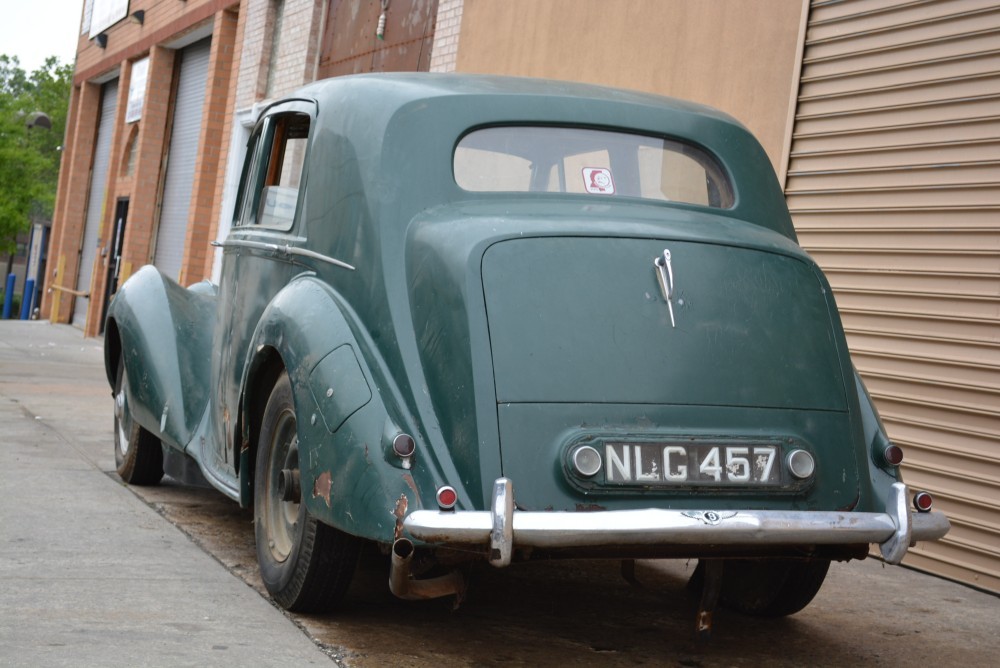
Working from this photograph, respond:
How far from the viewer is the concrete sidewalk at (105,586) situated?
11.2 feet

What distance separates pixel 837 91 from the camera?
22.3ft

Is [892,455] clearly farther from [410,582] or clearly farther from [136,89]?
[136,89]

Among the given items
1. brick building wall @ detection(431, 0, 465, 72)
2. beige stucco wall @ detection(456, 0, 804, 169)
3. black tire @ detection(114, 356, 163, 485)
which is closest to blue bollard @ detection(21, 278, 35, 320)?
brick building wall @ detection(431, 0, 465, 72)

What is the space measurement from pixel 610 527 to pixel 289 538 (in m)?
1.39

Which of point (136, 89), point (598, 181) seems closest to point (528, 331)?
point (598, 181)

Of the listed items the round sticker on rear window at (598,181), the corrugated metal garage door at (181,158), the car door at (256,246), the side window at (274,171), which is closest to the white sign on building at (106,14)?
the corrugated metal garage door at (181,158)

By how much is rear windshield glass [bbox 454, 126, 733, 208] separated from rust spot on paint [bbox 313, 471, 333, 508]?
108 centimetres

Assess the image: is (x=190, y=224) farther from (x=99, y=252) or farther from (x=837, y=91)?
(x=837, y=91)

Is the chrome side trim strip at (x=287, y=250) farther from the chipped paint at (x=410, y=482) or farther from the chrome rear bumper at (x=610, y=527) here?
the chrome rear bumper at (x=610, y=527)

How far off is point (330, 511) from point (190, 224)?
534 inches

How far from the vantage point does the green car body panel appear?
3389 millimetres

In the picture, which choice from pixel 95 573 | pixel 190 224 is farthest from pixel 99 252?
pixel 95 573

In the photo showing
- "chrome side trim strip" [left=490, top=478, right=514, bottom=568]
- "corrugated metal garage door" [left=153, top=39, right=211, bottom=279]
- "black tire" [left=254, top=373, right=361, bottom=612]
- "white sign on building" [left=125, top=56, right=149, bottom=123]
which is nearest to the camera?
"chrome side trim strip" [left=490, top=478, right=514, bottom=568]

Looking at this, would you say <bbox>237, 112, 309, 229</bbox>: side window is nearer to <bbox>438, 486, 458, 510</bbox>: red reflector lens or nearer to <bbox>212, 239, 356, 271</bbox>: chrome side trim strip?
<bbox>212, 239, 356, 271</bbox>: chrome side trim strip
